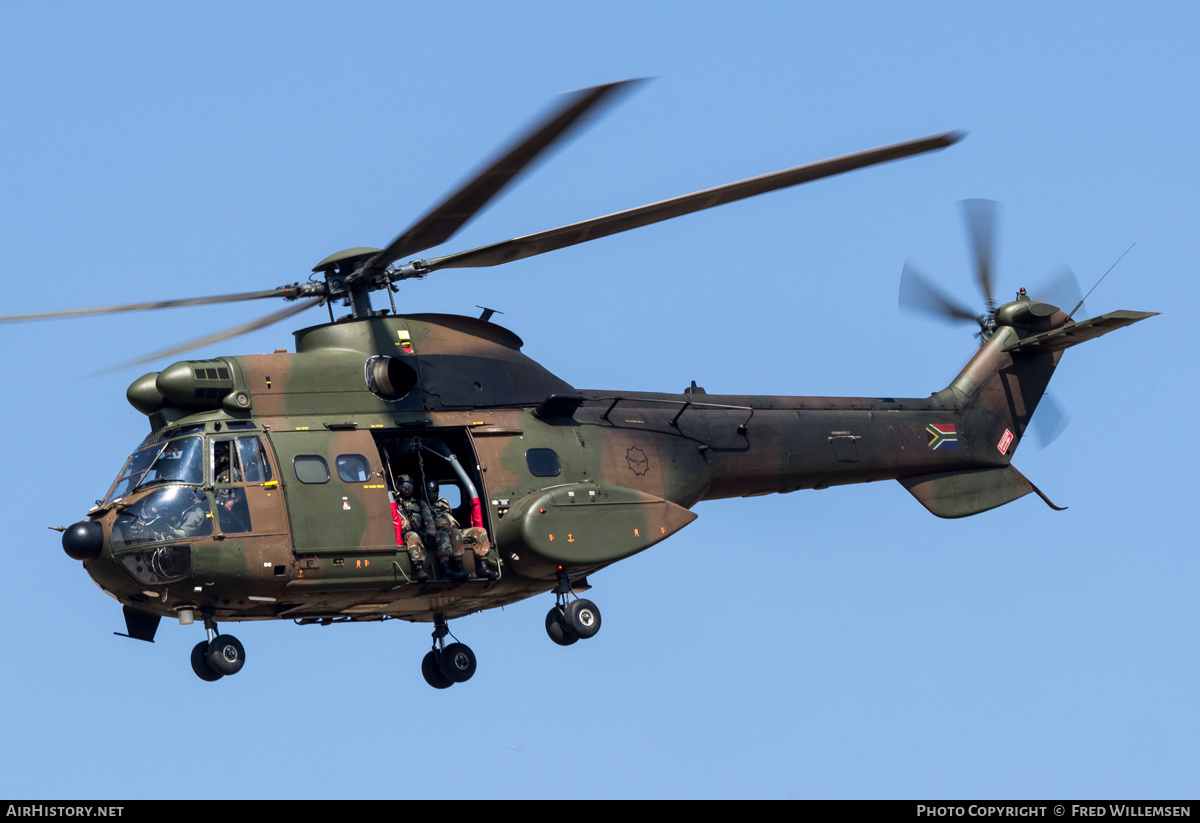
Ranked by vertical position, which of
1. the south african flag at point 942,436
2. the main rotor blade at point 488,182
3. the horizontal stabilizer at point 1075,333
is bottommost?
the south african flag at point 942,436

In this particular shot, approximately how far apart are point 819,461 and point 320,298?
25.6 feet

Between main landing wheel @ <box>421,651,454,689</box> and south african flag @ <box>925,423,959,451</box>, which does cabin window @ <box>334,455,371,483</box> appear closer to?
main landing wheel @ <box>421,651,454,689</box>

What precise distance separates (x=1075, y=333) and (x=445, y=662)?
39.4 ft

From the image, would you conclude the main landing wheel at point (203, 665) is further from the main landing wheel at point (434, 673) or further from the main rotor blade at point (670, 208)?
the main rotor blade at point (670, 208)

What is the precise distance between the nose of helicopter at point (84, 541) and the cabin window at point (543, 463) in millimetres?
5452

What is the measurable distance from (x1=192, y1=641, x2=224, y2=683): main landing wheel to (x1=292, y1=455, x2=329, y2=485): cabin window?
2.24m

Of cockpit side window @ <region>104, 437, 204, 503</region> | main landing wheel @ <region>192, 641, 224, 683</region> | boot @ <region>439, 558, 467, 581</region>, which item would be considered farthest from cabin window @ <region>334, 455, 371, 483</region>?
main landing wheel @ <region>192, 641, 224, 683</region>

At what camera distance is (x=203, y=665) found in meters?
19.6

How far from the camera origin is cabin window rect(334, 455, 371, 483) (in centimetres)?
2025

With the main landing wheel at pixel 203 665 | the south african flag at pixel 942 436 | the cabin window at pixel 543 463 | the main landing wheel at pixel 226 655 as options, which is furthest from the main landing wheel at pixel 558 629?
the south african flag at pixel 942 436

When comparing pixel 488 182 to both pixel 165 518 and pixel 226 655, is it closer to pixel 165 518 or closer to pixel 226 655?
pixel 165 518

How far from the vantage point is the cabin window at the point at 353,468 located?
66.4 ft
